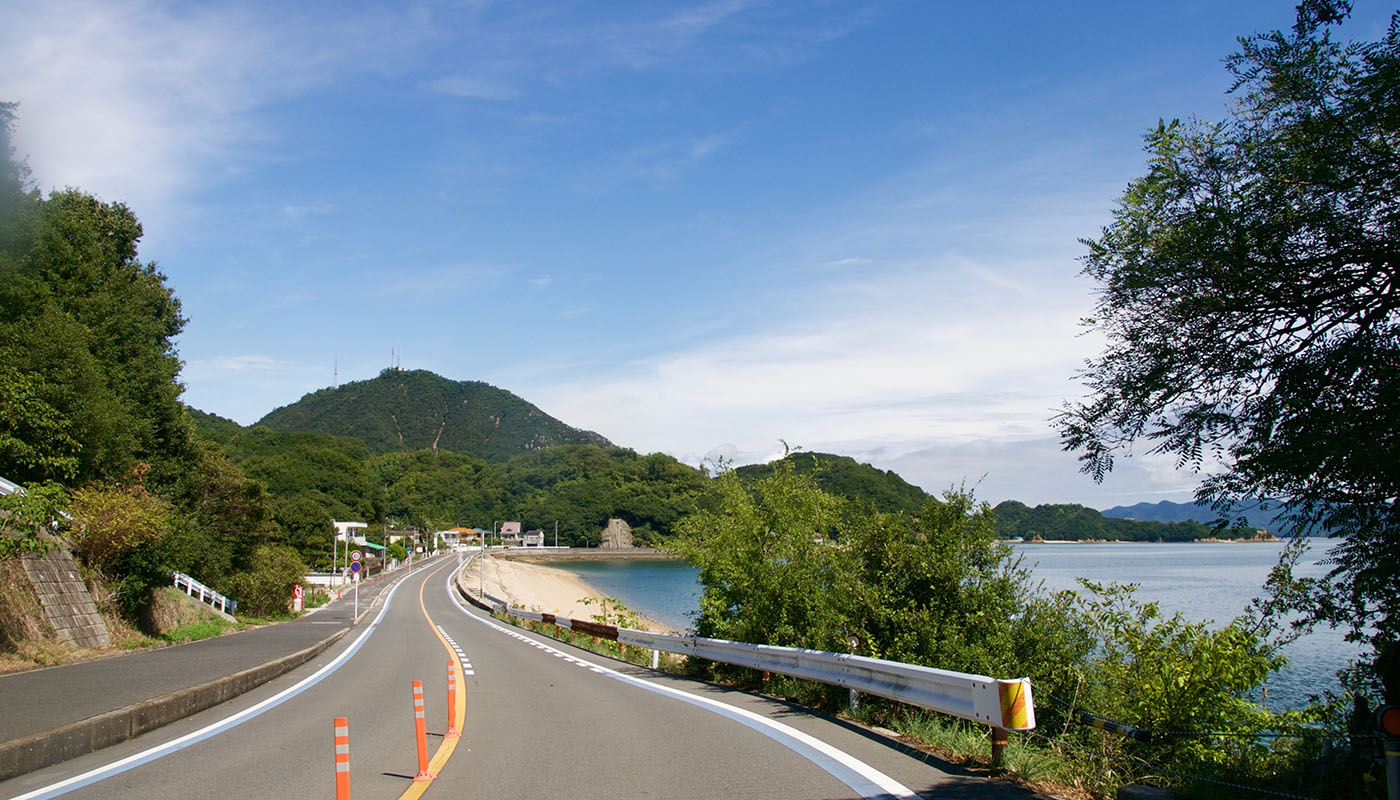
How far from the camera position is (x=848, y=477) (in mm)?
82938

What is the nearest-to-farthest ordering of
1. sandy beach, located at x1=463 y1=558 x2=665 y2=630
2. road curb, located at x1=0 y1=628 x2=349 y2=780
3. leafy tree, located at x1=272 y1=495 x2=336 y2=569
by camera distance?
1. road curb, located at x1=0 y1=628 x2=349 y2=780
2. sandy beach, located at x1=463 y1=558 x2=665 y2=630
3. leafy tree, located at x1=272 y1=495 x2=336 y2=569

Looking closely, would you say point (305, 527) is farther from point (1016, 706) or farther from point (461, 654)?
point (1016, 706)

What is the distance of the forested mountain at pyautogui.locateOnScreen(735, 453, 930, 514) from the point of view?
18.0 metres

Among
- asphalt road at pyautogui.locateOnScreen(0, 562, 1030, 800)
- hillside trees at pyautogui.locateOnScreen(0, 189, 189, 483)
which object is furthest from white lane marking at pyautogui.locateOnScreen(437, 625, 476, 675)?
hillside trees at pyautogui.locateOnScreen(0, 189, 189, 483)

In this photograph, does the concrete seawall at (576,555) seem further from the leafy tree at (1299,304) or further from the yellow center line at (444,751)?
the leafy tree at (1299,304)

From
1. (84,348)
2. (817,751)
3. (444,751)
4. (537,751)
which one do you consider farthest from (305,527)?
(817,751)

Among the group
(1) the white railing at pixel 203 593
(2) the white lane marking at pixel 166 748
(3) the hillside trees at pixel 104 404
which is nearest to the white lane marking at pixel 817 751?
(2) the white lane marking at pixel 166 748

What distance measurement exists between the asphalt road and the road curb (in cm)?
15

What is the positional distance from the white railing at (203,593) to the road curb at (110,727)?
60.5ft

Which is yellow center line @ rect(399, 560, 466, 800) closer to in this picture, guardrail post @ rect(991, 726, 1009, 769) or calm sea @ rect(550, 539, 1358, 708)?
guardrail post @ rect(991, 726, 1009, 769)

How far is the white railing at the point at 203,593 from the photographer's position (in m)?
29.1

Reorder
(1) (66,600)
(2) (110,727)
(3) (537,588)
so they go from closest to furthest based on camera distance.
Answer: (2) (110,727) → (1) (66,600) → (3) (537,588)

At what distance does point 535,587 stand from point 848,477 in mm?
41601

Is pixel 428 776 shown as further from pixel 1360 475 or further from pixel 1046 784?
pixel 1360 475
